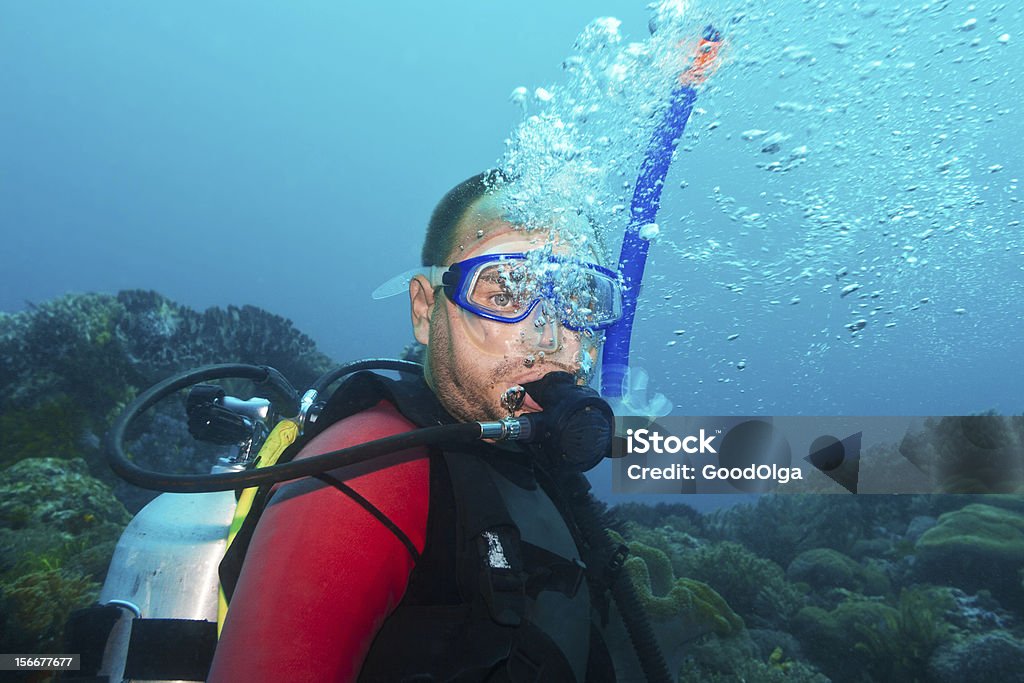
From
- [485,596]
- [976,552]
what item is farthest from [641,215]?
[976,552]

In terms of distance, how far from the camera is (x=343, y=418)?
187 cm

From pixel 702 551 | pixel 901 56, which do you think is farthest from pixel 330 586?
pixel 702 551

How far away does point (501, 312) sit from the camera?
2137 millimetres

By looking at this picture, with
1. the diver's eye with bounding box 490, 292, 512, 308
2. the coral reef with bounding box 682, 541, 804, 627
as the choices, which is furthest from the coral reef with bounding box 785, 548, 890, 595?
the diver's eye with bounding box 490, 292, 512, 308

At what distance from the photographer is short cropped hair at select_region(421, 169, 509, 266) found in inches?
96.9

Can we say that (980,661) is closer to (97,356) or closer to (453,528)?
(453,528)

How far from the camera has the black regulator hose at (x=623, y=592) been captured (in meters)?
1.90

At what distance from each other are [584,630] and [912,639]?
6.69 metres

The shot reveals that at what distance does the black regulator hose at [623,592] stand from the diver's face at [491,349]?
538 millimetres

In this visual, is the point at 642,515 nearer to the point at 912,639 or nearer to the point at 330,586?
the point at 912,639

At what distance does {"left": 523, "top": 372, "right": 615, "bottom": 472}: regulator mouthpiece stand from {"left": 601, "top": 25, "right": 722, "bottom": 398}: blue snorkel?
0.85 m

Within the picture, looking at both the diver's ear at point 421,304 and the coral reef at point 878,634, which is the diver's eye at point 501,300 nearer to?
the diver's ear at point 421,304

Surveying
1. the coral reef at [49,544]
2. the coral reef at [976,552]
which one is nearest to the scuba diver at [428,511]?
the coral reef at [49,544]

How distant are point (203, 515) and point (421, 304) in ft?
3.99
